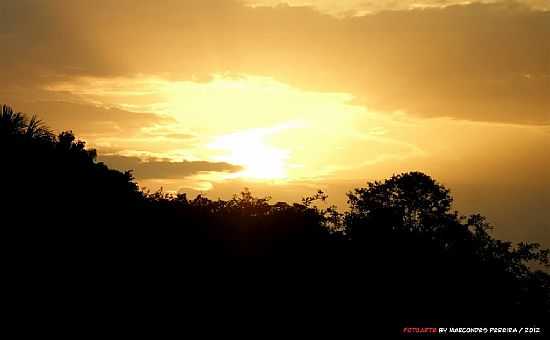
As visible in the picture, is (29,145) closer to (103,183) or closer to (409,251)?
(103,183)

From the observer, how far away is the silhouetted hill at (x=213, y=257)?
2411 cm

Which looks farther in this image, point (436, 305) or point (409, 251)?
point (409, 251)

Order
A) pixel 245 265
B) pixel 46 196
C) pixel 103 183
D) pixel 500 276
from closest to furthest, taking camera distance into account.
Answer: pixel 46 196
pixel 245 265
pixel 103 183
pixel 500 276

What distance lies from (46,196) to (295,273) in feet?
38.6

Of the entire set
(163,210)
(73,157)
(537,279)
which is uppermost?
(73,157)

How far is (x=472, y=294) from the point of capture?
3528cm

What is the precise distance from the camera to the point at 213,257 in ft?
91.2

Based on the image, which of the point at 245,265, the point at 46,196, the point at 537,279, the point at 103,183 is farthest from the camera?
the point at 537,279

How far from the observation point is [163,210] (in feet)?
101

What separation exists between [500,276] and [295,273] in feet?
76.5

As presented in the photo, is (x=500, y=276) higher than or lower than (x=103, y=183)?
lower

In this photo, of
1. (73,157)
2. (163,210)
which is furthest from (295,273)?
(73,157)

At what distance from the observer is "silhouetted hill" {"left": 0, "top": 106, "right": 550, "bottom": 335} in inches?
949

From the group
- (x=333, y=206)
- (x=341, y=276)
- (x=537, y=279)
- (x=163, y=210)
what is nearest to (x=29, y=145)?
(x=163, y=210)
